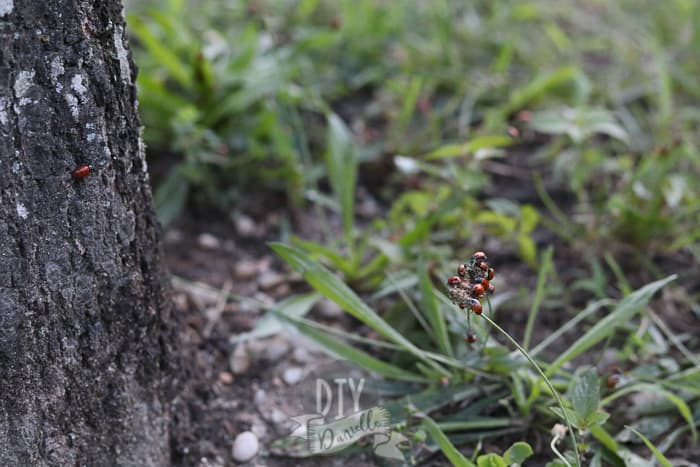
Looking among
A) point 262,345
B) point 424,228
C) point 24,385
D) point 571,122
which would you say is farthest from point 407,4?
point 24,385

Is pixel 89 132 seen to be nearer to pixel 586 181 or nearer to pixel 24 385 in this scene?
pixel 24 385

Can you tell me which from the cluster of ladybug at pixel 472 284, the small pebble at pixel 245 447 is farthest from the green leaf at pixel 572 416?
the small pebble at pixel 245 447

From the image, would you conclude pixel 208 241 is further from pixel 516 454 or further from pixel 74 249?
pixel 516 454

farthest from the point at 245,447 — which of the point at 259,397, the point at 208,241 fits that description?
the point at 208,241

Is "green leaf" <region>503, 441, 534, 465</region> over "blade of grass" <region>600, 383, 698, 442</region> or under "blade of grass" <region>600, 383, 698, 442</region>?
over

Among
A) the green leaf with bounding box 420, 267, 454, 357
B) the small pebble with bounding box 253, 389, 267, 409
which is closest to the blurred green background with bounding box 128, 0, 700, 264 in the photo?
the green leaf with bounding box 420, 267, 454, 357

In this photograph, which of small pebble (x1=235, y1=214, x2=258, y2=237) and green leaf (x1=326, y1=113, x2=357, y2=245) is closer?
green leaf (x1=326, y1=113, x2=357, y2=245)

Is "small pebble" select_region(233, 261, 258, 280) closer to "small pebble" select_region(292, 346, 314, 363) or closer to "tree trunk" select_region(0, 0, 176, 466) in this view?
"small pebble" select_region(292, 346, 314, 363)
